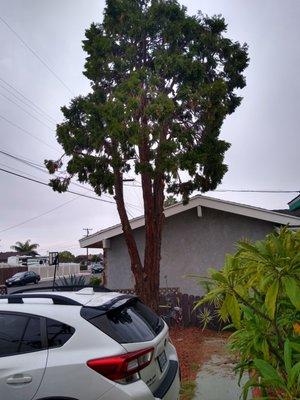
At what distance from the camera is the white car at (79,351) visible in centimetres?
371

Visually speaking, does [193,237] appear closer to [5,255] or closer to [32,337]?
[32,337]

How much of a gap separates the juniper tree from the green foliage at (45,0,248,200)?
0.03 m

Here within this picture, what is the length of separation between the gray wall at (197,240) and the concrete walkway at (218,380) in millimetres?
6547

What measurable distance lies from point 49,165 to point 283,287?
10760 mm

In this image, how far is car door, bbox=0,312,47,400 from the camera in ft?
12.5

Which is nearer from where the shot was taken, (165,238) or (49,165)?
(49,165)

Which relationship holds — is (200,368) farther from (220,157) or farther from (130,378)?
(220,157)

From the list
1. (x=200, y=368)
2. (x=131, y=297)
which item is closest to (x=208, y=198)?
(x=200, y=368)

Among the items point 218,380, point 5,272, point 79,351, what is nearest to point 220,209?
point 218,380

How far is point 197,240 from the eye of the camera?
52.2ft

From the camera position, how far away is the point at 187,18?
501 inches

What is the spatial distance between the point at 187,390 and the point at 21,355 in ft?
11.3

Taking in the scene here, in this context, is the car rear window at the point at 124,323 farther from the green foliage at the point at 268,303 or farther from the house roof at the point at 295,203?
the house roof at the point at 295,203

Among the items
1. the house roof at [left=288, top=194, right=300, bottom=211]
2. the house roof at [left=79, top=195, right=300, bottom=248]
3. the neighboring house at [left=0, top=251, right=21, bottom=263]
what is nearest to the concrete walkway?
the house roof at [left=288, top=194, right=300, bottom=211]
